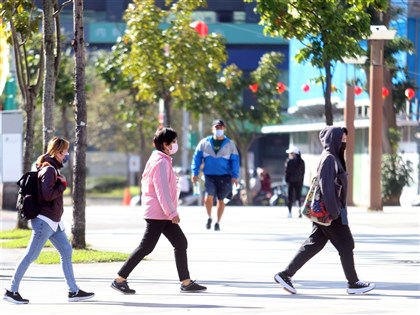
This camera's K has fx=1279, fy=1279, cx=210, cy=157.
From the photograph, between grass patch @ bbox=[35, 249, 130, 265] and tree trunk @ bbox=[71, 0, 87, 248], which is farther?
tree trunk @ bbox=[71, 0, 87, 248]

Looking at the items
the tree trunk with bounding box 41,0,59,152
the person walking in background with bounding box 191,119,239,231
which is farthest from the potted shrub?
the tree trunk with bounding box 41,0,59,152

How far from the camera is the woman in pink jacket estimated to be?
41.8 ft

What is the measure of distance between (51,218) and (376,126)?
20695 millimetres

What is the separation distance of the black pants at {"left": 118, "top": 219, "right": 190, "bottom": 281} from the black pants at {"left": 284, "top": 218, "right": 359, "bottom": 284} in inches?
42.3

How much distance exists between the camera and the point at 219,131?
21.0 meters

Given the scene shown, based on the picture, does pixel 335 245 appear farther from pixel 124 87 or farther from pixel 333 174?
pixel 124 87

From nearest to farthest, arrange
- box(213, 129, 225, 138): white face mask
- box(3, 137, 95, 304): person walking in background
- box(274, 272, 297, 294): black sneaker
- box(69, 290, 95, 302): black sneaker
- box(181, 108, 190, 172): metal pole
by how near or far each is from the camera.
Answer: box(3, 137, 95, 304): person walking in background < box(69, 290, 95, 302): black sneaker < box(274, 272, 297, 294): black sneaker < box(213, 129, 225, 138): white face mask < box(181, 108, 190, 172): metal pole

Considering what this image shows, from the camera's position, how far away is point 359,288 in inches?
504

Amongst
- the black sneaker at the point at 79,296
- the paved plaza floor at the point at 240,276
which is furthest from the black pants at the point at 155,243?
the black sneaker at the point at 79,296

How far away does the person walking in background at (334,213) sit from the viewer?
40.9 ft

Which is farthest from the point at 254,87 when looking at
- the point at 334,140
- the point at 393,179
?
the point at 334,140

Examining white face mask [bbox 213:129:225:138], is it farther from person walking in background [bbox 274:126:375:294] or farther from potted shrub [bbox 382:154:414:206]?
potted shrub [bbox 382:154:414:206]

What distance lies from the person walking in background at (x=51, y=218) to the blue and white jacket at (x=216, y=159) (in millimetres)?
8799

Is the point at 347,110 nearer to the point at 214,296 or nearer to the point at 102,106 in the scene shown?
the point at 214,296
